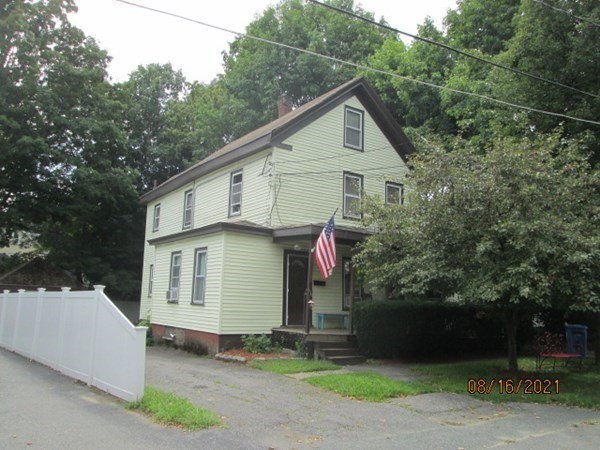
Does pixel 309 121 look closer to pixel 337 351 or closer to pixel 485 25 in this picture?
pixel 337 351

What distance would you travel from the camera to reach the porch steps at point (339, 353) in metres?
13.0

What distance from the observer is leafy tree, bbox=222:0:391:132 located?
32.6 m

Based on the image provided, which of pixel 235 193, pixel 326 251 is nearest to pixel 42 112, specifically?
pixel 235 193

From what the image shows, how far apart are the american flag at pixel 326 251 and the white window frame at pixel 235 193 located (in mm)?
5288

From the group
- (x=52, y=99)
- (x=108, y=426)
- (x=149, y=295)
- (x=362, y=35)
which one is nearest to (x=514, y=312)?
(x=108, y=426)

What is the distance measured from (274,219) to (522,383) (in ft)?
28.0

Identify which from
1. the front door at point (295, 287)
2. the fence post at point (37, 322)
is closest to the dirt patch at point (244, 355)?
the front door at point (295, 287)

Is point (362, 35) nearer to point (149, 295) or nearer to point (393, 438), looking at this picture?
point (149, 295)

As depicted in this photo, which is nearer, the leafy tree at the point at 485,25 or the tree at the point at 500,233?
the tree at the point at 500,233

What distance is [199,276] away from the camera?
16.1 metres

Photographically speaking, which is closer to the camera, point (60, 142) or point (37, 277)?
point (60, 142)

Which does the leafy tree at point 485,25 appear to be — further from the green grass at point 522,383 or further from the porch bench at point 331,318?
the green grass at point 522,383

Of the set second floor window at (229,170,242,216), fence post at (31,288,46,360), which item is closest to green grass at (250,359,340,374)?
fence post at (31,288,46,360)

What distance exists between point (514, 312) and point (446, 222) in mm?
2576
